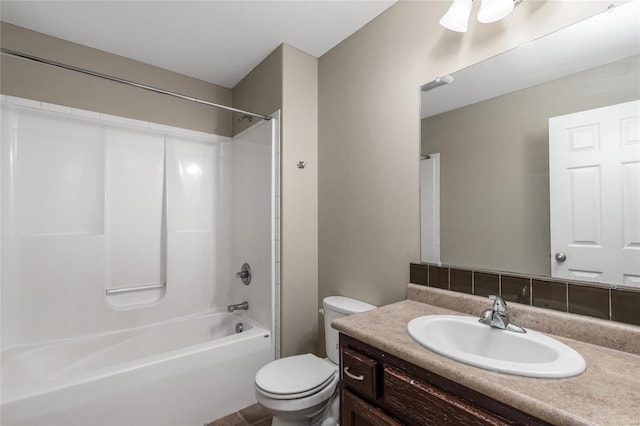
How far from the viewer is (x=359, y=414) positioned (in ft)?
3.45

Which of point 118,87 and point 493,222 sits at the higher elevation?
point 118,87

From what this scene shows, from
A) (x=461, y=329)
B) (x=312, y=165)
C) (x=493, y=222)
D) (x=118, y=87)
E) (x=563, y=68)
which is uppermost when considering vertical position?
(x=118, y=87)

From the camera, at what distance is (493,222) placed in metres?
1.29

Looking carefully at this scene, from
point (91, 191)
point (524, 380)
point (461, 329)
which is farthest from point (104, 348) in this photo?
point (524, 380)

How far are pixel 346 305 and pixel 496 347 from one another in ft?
2.77

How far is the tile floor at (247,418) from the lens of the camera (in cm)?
180

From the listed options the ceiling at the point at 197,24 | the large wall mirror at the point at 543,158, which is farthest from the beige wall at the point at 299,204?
the large wall mirror at the point at 543,158

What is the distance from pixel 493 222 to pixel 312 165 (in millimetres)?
1283

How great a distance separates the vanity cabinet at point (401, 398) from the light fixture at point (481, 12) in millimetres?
1329

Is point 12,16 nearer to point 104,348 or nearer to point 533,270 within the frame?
point 104,348

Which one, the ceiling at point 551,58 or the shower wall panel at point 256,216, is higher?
the ceiling at point 551,58

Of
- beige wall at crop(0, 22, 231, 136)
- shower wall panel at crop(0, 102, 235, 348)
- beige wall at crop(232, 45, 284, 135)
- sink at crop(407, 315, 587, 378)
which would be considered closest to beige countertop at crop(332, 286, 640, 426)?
sink at crop(407, 315, 587, 378)

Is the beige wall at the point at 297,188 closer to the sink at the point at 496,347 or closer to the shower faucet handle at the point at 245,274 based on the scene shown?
the shower faucet handle at the point at 245,274

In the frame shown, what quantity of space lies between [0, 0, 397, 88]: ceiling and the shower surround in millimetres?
516
